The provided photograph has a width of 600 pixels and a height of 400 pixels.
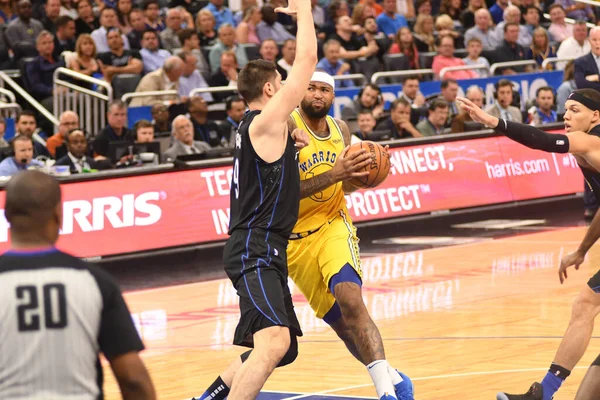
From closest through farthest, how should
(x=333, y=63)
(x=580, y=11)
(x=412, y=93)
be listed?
(x=412, y=93) → (x=333, y=63) → (x=580, y=11)

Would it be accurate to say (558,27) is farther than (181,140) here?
Yes

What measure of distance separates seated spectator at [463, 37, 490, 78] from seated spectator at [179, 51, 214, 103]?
5346 mm

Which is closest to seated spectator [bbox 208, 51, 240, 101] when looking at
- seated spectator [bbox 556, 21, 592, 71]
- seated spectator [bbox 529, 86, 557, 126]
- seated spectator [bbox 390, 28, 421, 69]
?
seated spectator [bbox 390, 28, 421, 69]

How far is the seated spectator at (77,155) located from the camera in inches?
561

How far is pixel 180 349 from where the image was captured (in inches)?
393

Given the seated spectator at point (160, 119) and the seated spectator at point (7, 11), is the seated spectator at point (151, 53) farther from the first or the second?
the seated spectator at point (7, 11)

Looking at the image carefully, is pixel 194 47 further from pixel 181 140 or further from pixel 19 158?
pixel 19 158

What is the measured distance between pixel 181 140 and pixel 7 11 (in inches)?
195

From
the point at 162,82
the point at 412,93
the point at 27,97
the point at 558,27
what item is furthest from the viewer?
the point at 558,27

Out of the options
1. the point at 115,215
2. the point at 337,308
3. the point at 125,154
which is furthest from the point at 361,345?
the point at 125,154

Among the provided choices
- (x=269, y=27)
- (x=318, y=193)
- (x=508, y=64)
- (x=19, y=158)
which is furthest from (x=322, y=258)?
(x=508, y=64)

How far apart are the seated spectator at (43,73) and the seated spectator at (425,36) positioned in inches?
285

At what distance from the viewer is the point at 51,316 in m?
3.59

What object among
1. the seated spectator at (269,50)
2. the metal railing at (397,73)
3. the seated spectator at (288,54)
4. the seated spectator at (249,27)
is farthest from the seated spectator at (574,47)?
the seated spectator at (269,50)
